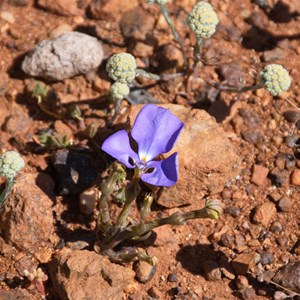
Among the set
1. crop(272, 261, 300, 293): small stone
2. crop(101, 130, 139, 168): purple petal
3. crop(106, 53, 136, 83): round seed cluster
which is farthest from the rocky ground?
crop(101, 130, 139, 168): purple petal

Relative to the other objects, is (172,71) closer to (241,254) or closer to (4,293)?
(241,254)

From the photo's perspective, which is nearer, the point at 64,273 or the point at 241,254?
the point at 64,273

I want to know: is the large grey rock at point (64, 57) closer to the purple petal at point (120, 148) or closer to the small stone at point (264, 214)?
the purple petal at point (120, 148)

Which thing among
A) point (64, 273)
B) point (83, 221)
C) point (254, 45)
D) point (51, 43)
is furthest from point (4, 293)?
Answer: point (254, 45)

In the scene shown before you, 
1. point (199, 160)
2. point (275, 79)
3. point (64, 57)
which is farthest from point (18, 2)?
point (275, 79)

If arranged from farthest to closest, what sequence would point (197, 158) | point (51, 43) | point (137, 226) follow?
1. point (51, 43)
2. point (197, 158)
3. point (137, 226)

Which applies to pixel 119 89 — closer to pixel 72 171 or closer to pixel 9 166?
pixel 72 171

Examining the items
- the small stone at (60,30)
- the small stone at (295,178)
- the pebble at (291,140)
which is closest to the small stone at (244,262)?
the small stone at (295,178)
